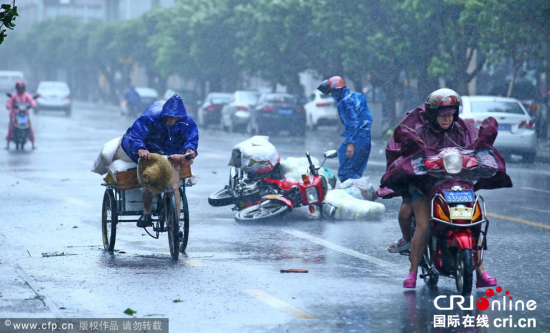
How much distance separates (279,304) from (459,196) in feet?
4.96

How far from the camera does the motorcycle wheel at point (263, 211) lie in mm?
12336

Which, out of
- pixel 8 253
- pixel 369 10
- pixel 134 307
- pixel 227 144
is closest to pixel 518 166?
pixel 227 144

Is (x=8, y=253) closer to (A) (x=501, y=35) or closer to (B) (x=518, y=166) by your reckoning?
(B) (x=518, y=166)

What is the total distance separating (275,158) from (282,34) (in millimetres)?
27674

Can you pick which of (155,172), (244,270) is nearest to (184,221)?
(155,172)

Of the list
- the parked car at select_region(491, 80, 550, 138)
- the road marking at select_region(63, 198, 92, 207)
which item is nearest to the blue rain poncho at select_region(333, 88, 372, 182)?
the road marking at select_region(63, 198, 92, 207)

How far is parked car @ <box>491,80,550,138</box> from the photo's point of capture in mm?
31366

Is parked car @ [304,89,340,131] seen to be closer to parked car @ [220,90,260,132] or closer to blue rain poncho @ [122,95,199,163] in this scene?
parked car @ [220,90,260,132]

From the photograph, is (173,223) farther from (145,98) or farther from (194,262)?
(145,98)

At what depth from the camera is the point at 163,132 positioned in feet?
32.2

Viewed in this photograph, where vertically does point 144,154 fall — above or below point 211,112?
above

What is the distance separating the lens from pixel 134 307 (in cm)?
725

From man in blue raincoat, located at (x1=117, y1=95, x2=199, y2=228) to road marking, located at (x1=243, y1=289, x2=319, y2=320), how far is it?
1995 mm

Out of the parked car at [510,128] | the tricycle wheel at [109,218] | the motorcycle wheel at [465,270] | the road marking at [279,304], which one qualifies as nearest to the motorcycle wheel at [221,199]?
the tricycle wheel at [109,218]
